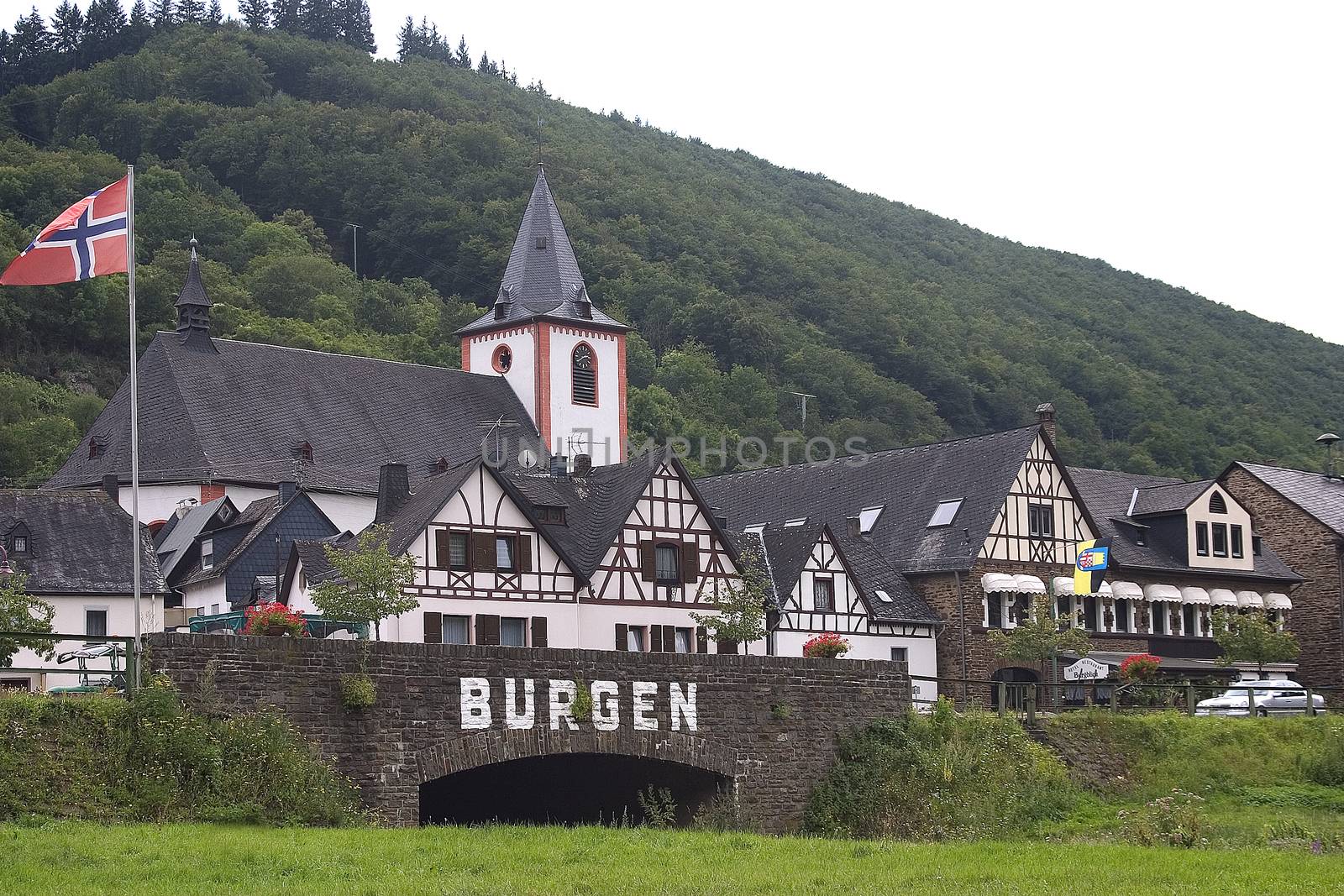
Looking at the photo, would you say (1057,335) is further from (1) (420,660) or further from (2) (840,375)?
(1) (420,660)

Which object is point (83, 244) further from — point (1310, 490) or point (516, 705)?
point (1310, 490)

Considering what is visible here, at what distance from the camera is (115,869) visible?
66.9 ft

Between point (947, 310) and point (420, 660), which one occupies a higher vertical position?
point (947, 310)

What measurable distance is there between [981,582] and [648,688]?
998 inches

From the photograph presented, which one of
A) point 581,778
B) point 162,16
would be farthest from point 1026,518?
point 162,16

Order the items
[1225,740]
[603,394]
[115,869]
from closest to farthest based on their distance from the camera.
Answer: [115,869]
[1225,740]
[603,394]

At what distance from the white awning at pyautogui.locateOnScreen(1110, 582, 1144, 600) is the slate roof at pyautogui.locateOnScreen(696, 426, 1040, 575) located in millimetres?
4695

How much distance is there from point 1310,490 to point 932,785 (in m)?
37.4

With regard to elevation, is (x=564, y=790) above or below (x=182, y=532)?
below

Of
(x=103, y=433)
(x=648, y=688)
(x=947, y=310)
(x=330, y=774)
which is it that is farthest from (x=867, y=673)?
(x=947, y=310)

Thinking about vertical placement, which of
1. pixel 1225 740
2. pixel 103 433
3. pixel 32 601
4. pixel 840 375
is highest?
pixel 840 375

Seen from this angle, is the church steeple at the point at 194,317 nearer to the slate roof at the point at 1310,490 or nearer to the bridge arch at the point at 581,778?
the slate roof at the point at 1310,490

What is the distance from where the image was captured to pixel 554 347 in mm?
77375

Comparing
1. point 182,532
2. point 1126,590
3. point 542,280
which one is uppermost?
point 542,280
